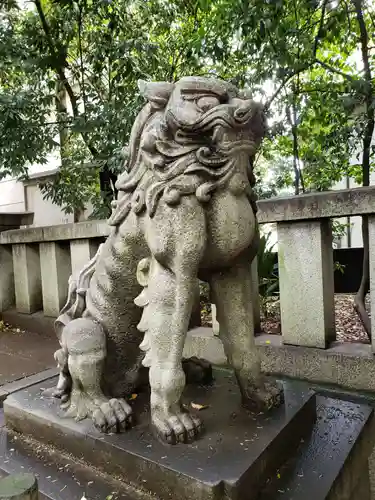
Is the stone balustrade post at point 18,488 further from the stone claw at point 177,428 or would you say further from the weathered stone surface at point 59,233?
the weathered stone surface at point 59,233

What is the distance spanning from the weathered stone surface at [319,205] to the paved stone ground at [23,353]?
1877 millimetres

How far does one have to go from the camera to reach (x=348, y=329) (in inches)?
154

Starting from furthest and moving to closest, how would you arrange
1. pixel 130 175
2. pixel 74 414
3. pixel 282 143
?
pixel 282 143, pixel 74 414, pixel 130 175

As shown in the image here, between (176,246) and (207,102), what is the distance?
1.61ft

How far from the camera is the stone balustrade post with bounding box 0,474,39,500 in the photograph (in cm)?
90

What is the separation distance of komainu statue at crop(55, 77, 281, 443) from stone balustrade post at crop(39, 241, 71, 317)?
209 centimetres

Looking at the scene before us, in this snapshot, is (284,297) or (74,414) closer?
(74,414)

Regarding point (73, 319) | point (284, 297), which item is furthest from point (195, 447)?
point (284, 297)

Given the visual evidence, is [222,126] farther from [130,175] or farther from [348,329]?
[348,329]

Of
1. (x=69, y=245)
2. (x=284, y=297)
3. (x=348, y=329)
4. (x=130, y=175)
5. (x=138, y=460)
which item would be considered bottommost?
(x=348, y=329)

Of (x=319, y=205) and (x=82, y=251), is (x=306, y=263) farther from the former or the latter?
(x=82, y=251)

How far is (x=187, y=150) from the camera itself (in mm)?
1410

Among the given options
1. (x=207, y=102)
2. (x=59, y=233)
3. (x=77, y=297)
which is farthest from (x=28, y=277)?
(x=207, y=102)

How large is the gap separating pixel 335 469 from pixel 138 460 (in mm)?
684
